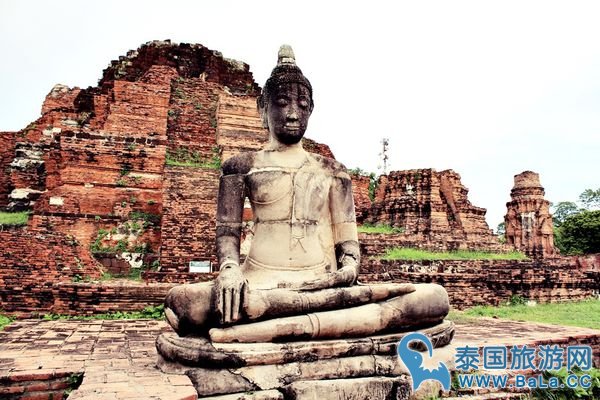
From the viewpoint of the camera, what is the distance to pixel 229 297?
3.42 meters

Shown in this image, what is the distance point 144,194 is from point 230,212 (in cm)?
890

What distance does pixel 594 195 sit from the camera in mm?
55031

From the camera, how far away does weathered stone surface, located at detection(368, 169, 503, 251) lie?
70.4ft

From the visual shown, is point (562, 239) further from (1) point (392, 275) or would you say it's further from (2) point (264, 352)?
(2) point (264, 352)

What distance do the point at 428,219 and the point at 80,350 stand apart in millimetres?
18600

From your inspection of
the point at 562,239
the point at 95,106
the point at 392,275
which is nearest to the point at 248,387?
the point at 392,275

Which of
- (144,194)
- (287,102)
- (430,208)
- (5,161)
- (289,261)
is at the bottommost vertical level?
(289,261)

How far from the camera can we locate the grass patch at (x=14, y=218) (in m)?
12.5

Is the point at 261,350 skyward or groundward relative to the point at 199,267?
groundward

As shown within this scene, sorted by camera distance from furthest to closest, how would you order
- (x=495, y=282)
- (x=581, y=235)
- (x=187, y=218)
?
(x=581, y=235) → (x=187, y=218) → (x=495, y=282)

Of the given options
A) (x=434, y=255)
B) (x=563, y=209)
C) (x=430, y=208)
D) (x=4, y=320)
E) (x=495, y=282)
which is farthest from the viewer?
(x=563, y=209)

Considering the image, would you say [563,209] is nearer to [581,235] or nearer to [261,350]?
[581,235]

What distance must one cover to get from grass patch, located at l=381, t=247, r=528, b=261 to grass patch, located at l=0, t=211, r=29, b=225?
960cm

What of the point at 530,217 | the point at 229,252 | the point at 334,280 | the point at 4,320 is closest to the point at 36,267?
the point at 4,320
